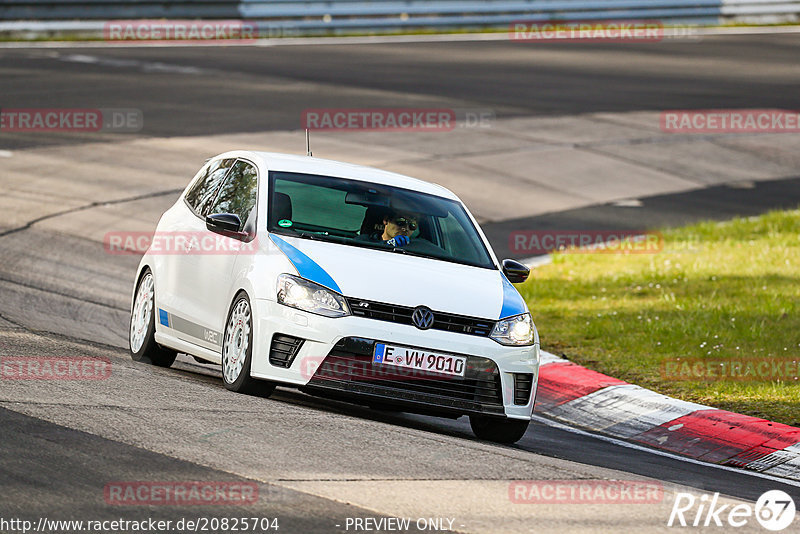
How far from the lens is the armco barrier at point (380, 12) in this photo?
33.5 meters

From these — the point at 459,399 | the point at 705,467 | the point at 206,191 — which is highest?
the point at 206,191

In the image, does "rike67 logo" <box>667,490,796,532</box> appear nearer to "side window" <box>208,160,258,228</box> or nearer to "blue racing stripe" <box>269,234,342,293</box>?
"blue racing stripe" <box>269,234,342,293</box>

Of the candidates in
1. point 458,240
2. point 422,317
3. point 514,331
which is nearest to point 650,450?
point 514,331

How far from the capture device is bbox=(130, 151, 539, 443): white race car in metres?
8.01

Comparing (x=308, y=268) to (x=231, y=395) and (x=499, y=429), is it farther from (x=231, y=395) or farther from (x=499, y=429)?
(x=499, y=429)

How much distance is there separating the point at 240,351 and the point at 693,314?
18.8 ft

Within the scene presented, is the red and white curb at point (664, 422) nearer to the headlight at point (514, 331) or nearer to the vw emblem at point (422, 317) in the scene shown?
the headlight at point (514, 331)

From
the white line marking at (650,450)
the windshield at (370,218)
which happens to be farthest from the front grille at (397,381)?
the white line marking at (650,450)

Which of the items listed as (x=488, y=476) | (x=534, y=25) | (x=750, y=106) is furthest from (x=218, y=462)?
(x=534, y=25)

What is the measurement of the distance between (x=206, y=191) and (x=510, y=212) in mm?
9420

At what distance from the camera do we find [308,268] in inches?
324

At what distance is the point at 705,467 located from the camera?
866 centimetres

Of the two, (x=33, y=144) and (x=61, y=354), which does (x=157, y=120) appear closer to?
(x=33, y=144)

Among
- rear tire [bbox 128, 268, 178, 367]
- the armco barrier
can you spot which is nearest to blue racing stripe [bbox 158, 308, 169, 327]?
rear tire [bbox 128, 268, 178, 367]
